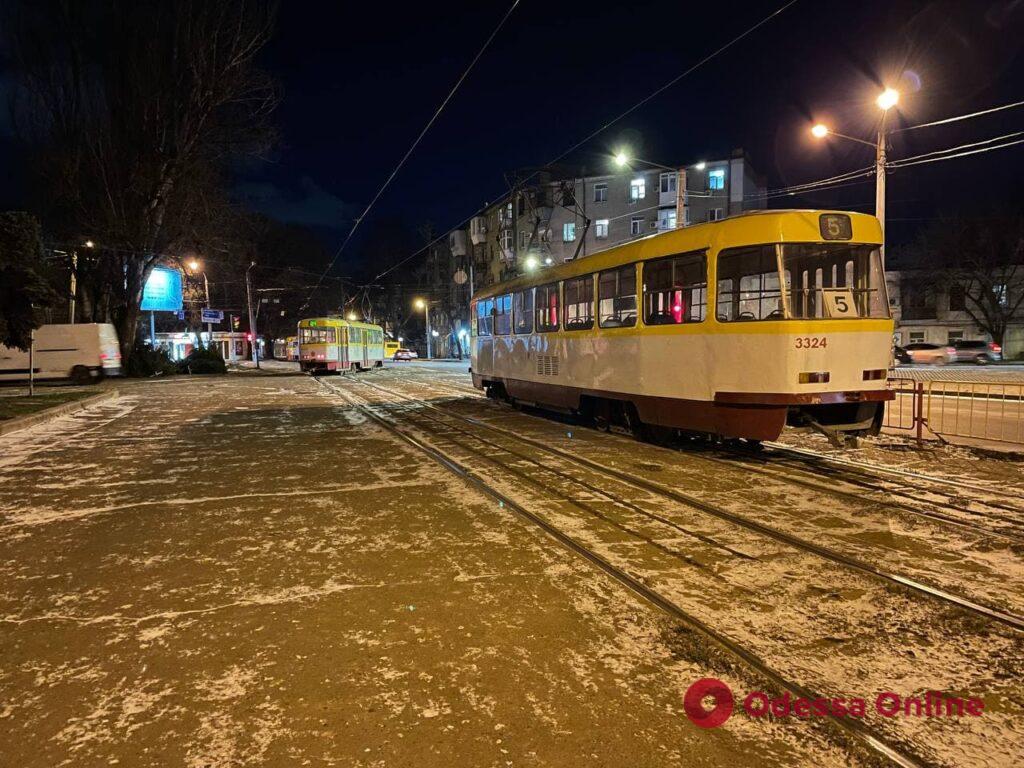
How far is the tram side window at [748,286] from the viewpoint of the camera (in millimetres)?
8016

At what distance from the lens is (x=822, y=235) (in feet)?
26.5

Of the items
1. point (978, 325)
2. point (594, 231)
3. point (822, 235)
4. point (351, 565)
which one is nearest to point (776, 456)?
point (822, 235)

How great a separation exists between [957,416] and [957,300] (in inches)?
1869

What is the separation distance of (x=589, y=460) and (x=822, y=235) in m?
4.34

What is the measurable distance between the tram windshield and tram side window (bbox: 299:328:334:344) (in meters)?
29.4

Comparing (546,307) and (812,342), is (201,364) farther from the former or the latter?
(812,342)

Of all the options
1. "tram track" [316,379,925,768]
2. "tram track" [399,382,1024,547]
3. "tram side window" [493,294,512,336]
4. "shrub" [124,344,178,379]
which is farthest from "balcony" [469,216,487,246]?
"tram track" [316,379,925,768]

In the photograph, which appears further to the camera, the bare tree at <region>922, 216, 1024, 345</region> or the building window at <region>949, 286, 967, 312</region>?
the building window at <region>949, 286, 967, 312</region>

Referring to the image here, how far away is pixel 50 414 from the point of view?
603 inches

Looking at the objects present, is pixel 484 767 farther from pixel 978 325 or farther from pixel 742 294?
pixel 978 325

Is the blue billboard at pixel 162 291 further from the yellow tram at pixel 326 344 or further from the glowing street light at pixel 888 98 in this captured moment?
the glowing street light at pixel 888 98

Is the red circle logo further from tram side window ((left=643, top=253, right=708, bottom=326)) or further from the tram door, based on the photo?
the tram door

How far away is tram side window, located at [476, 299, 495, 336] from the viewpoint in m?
17.3

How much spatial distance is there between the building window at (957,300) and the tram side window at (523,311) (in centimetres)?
4619
